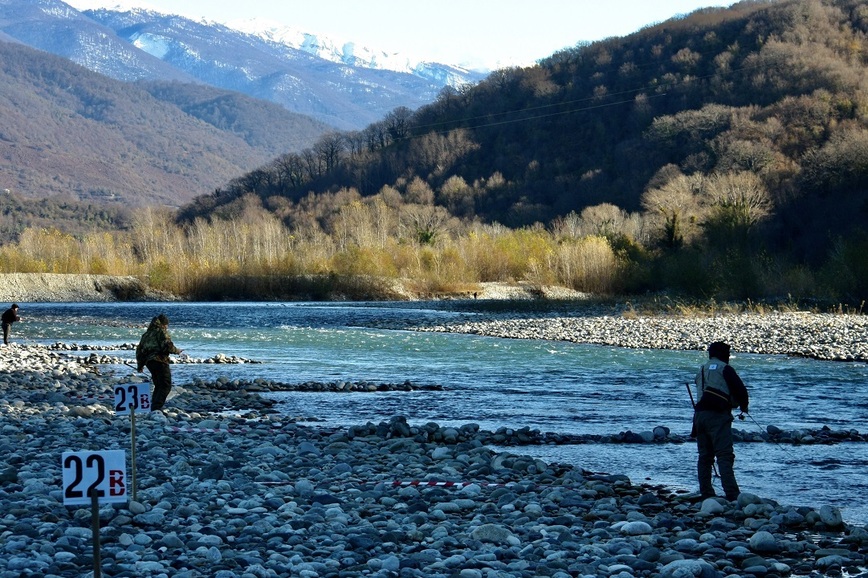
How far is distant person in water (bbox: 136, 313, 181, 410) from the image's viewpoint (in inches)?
733

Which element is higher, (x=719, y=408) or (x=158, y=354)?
(x=158, y=354)

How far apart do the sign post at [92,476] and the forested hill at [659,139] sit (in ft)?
218

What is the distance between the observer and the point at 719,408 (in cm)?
1186

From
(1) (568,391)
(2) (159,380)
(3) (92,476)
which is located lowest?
(1) (568,391)

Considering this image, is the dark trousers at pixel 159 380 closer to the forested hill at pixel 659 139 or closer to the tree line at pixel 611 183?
the tree line at pixel 611 183

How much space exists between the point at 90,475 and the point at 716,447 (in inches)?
282

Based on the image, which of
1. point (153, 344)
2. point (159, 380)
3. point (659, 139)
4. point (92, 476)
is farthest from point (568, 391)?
point (659, 139)

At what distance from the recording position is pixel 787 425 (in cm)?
1839

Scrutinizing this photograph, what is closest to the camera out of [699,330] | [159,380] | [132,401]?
[132,401]

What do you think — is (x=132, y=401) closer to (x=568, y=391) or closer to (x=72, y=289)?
(x=568, y=391)

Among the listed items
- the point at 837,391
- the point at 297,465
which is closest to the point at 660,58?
the point at 837,391

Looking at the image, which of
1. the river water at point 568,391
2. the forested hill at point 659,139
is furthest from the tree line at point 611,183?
the river water at point 568,391

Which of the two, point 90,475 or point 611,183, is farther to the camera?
point 611,183

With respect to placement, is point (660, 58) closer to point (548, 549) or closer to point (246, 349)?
point (246, 349)
